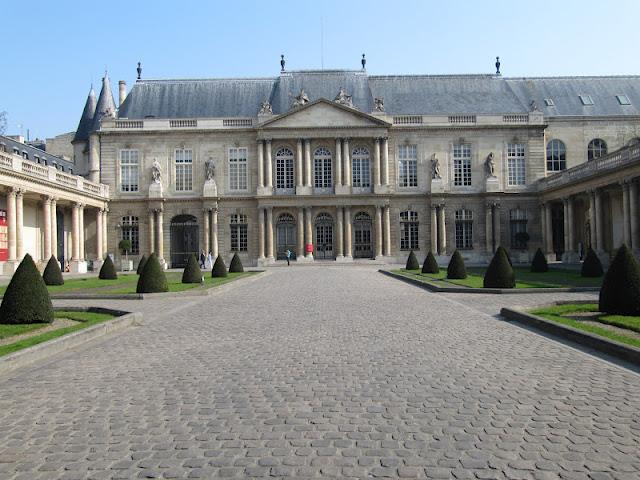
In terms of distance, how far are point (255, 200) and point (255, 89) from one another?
9.79 meters

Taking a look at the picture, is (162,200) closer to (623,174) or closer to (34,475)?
(623,174)

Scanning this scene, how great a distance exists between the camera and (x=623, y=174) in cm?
2933

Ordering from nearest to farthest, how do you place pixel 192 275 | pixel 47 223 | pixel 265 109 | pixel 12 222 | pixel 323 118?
pixel 192 275
pixel 12 222
pixel 47 223
pixel 323 118
pixel 265 109

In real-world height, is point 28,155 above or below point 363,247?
above

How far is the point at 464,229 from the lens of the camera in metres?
43.9

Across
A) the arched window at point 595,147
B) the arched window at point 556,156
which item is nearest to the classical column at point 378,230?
the arched window at point 556,156

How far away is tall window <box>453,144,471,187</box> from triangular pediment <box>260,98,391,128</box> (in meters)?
5.60

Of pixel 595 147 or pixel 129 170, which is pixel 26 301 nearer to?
pixel 129 170

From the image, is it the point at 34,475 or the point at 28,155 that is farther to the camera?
the point at 28,155

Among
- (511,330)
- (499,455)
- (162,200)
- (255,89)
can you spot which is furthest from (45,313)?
(255,89)

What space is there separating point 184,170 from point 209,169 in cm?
212

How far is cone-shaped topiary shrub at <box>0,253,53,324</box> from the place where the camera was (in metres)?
10.5

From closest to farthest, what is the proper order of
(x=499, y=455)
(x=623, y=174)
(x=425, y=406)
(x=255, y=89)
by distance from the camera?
(x=499, y=455) < (x=425, y=406) < (x=623, y=174) < (x=255, y=89)

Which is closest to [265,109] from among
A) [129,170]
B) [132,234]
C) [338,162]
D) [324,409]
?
[338,162]
